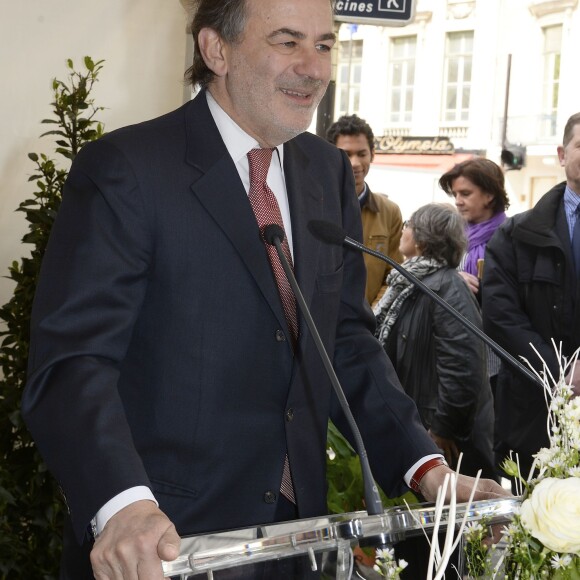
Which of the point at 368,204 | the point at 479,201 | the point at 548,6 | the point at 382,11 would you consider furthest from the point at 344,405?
the point at 548,6

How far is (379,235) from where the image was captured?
473 centimetres

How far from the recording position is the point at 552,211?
3.51 meters

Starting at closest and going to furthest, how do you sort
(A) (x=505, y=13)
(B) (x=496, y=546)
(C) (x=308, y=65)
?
1. (B) (x=496, y=546)
2. (C) (x=308, y=65)
3. (A) (x=505, y=13)

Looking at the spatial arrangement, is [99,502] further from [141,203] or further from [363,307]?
[363,307]

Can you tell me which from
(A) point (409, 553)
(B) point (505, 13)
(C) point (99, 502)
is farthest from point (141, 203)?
(B) point (505, 13)

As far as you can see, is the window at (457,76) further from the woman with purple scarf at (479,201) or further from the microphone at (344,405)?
the microphone at (344,405)

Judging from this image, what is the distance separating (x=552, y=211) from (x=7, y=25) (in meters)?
2.06

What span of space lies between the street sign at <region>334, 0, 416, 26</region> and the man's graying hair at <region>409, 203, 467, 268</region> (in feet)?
2.57

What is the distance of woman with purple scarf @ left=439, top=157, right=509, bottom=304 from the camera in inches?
187

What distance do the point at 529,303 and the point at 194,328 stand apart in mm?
2145

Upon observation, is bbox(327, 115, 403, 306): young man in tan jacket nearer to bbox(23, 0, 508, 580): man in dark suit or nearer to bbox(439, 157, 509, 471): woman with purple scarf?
bbox(439, 157, 509, 471): woman with purple scarf

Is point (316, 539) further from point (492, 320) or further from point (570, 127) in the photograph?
point (570, 127)

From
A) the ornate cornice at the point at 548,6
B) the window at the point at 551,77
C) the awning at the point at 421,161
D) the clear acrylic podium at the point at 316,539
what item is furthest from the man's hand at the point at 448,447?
the awning at the point at 421,161

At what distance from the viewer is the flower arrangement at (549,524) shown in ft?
3.24
